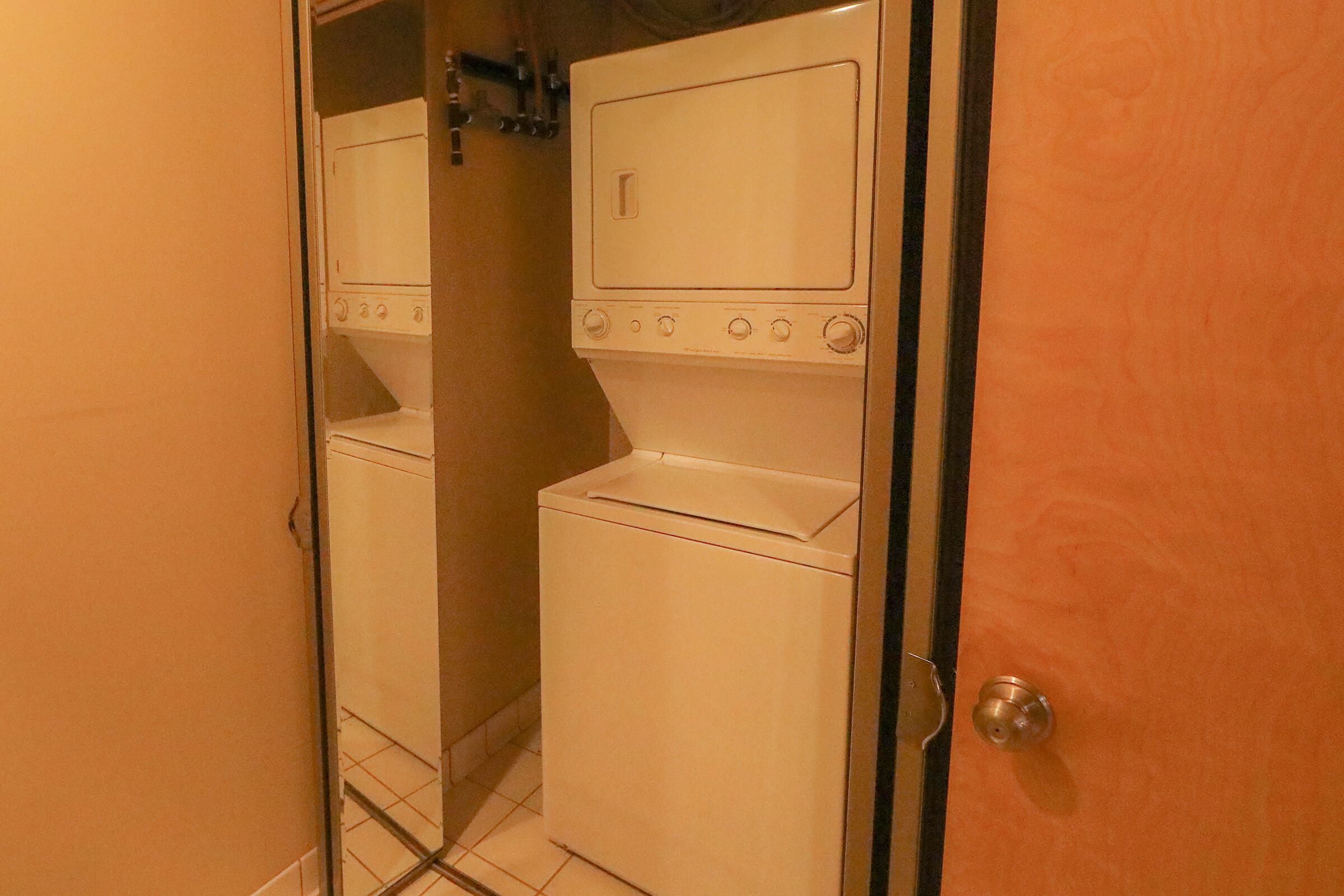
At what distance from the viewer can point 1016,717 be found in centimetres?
83

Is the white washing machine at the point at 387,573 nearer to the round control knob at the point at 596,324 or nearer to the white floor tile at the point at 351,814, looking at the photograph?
the white floor tile at the point at 351,814

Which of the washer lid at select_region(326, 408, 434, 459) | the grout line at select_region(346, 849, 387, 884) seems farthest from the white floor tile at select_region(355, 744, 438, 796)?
the washer lid at select_region(326, 408, 434, 459)

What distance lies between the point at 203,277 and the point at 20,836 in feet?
3.13

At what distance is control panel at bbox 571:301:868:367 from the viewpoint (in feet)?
4.73

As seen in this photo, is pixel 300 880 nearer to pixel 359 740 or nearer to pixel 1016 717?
pixel 359 740

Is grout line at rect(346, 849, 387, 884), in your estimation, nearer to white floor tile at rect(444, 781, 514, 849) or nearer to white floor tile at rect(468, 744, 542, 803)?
white floor tile at rect(444, 781, 514, 849)

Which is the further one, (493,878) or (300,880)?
(493,878)

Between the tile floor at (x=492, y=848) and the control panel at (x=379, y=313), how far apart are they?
94 centimetres

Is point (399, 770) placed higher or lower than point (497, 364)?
lower

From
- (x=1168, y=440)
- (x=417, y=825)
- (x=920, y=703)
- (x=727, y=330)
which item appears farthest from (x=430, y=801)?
(x=1168, y=440)

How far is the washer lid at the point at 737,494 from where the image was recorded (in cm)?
149

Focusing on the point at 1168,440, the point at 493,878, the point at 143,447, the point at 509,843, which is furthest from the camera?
the point at 509,843

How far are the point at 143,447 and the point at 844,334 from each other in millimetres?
1233

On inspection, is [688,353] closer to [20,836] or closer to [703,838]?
[703,838]
